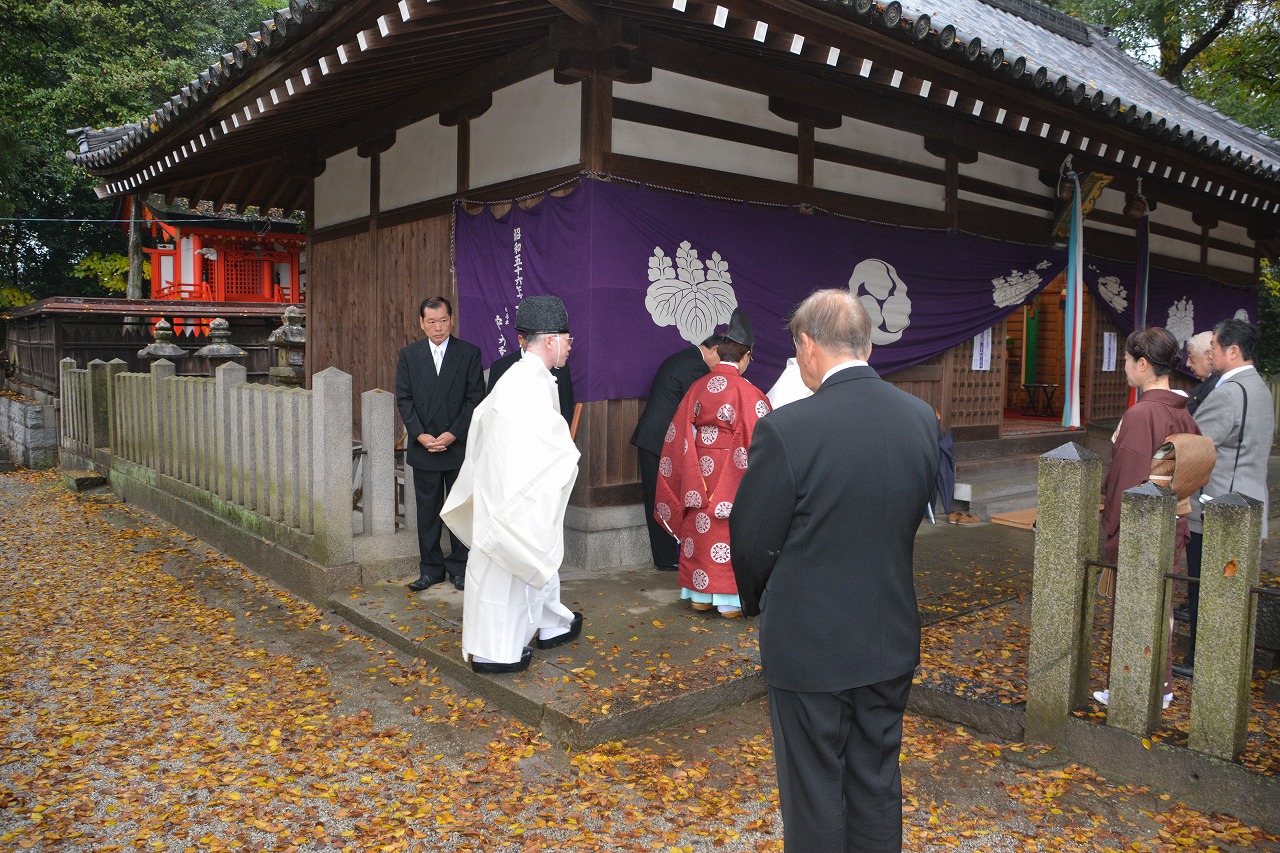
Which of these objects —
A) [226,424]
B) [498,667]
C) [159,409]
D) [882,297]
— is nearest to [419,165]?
[226,424]

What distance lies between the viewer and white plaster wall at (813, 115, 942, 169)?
25.4 ft

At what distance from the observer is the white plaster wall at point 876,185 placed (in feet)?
25.3

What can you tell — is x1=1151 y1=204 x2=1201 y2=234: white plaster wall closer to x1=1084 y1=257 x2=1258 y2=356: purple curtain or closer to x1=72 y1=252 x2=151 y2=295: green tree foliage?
x1=1084 y1=257 x2=1258 y2=356: purple curtain

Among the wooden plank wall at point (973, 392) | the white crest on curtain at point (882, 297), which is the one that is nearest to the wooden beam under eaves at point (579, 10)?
the white crest on curtain at point (882, 297)

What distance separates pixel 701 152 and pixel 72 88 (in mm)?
19743

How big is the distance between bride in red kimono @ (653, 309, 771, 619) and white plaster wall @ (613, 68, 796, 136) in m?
2.03

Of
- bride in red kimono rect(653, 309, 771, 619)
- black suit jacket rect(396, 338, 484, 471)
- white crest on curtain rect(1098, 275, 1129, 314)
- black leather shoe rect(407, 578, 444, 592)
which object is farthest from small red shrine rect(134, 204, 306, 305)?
bride in red kimono rect(653, 309, 771, 619)

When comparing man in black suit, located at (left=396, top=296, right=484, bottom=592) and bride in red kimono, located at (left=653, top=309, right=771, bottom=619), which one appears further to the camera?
man in black suit, located at (left=396, top=296, right=484, bottom=592)

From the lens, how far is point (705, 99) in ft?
22.4

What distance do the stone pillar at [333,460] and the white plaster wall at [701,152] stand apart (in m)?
2.60

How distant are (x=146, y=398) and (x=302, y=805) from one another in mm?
7419

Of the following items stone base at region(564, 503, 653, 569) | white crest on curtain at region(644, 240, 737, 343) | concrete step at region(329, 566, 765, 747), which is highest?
white crest on curtain at region(644, 240, 737, 343)

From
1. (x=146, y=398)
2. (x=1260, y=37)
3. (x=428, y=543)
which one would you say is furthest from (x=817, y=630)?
(x=1260, y=37)

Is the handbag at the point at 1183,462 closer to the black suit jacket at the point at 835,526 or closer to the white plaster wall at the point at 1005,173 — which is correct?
the black suit jacket at the point at 835,526
